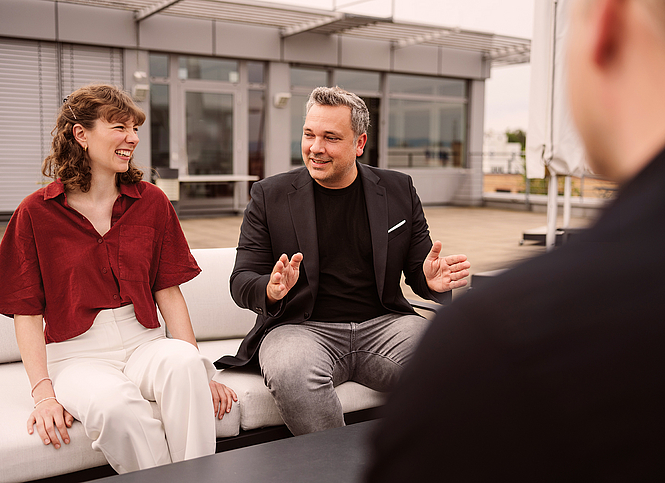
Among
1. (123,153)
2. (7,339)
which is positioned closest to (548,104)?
(123,153)

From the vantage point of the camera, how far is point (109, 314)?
2.29m

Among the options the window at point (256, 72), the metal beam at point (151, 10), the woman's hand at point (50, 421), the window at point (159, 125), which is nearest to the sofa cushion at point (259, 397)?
the woman's hand at point (50, 421)

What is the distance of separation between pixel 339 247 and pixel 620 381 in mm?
2308

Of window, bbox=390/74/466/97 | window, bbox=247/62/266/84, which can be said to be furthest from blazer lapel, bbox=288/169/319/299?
window, bbox=390/74/466/97

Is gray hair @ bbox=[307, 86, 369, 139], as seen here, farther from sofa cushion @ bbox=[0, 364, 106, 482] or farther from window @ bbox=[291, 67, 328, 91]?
window @ bbox=[291, 67, 328, 91]

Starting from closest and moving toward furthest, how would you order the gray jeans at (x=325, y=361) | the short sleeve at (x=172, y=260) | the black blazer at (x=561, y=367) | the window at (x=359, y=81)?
the black blazer at (x=561, y=367) < the gray jeans at (x=325, y=361) < the short sleeve at (x=172, y=260) < the window at (x=359, y=81)

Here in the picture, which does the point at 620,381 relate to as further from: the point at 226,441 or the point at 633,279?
the point at 226,441

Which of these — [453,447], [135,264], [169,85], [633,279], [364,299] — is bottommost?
[364,299]

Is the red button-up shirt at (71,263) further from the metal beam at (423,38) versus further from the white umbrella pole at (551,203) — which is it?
the metal beam at (423,38)

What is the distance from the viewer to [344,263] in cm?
265

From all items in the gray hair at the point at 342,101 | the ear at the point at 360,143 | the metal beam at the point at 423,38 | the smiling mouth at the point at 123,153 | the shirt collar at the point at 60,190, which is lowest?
the shirt collar at the point at 60,190

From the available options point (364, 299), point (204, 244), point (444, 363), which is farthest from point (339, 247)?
point (204, 244)

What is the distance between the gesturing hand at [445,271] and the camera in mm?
2391

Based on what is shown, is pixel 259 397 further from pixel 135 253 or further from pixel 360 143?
pixel 360 143
